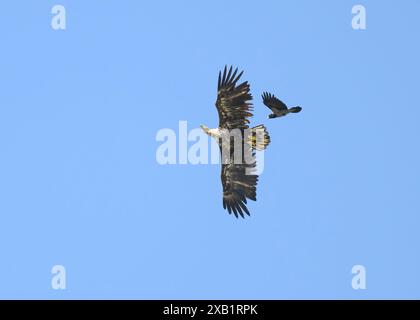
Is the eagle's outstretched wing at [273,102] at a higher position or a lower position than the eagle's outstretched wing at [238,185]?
higher

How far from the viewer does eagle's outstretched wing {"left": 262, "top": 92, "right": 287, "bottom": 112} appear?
118 feet

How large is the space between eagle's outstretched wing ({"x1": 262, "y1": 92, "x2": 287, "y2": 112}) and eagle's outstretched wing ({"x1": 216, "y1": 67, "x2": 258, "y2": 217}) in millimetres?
417

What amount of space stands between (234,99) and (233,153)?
1587mm

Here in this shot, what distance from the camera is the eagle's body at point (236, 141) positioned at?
3622 cm

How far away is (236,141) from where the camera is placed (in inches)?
1443

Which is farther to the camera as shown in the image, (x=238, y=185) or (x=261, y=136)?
(x=238, y=185)

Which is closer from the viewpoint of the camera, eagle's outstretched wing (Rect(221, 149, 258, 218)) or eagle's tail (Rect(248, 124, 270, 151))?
eagle's tail (Rect(248, 124, 270, 151))

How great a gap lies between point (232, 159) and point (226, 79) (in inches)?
89.4

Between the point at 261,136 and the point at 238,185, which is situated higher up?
the point at 261,136
